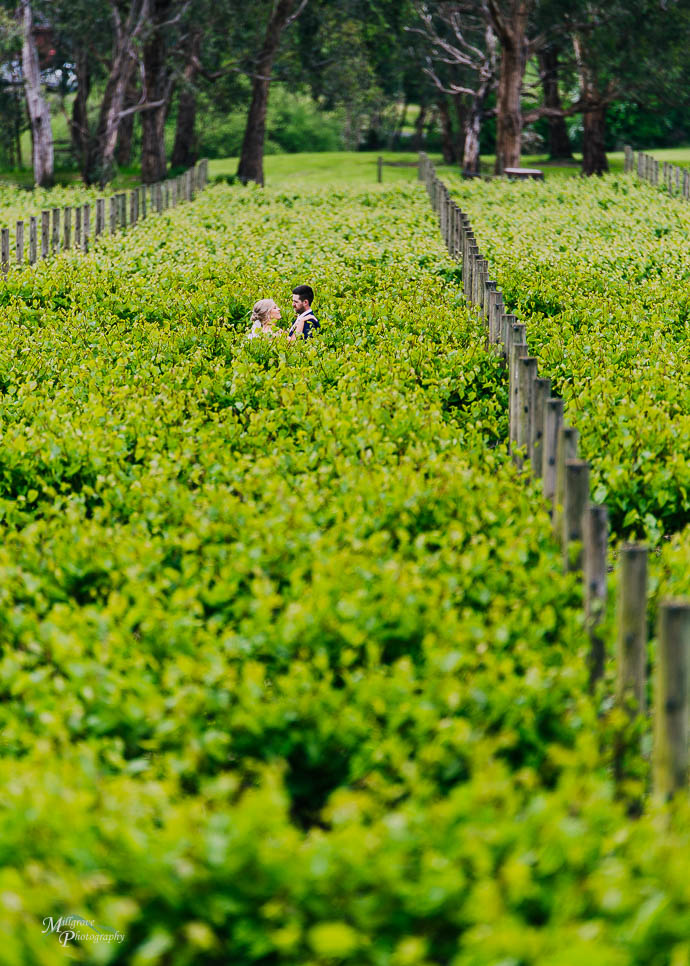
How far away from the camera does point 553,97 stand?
184 ft

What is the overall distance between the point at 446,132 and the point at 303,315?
53.7 meters

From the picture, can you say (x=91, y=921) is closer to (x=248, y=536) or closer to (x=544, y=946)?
(x=544, y=946)

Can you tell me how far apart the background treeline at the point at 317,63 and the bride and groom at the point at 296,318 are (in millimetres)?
27829

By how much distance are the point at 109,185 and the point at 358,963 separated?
4149 centimetres

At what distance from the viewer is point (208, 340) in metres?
11.9

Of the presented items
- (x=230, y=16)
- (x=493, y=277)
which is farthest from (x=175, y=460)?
(x=230, y=16)

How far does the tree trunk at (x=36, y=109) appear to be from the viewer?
133 feet

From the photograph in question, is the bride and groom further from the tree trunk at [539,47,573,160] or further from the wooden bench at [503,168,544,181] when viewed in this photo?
the tree trunk at [539,47,573,160]

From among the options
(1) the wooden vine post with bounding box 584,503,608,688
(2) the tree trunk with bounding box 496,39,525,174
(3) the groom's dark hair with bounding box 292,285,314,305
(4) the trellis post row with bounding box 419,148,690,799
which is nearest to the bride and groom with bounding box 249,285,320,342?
(3) the groom's dark hair with bounding box 292,285,314,305

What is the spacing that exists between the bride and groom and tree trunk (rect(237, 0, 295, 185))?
105 ft

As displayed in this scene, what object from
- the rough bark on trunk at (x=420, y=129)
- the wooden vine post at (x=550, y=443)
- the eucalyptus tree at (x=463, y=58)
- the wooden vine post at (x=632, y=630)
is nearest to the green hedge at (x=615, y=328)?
the wooden vine post at (x=550, y=443)

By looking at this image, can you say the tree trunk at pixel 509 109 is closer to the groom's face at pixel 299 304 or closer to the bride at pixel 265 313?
the groom's face at pixel 299 304

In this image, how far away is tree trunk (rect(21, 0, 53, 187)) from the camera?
40656mm

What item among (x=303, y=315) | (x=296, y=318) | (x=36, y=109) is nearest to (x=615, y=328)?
(x=303, y=315)
